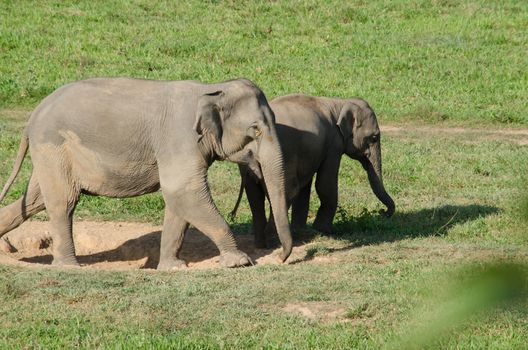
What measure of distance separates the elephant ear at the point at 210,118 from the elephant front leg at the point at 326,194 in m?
1.81

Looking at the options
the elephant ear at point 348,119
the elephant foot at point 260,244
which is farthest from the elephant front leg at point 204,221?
the elephant ear at point 348,119

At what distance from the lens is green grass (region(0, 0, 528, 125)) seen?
16828 millimetres

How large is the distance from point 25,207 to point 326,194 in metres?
2.85

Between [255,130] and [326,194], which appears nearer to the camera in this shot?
[255,130]

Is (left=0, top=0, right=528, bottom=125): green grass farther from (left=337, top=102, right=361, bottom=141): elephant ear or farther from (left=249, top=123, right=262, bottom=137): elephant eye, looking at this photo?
(left=249, top=123, right=262, bottom=137): elephant eye

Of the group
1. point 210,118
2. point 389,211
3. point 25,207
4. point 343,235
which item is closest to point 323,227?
point 343,235

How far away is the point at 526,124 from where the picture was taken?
619 inches

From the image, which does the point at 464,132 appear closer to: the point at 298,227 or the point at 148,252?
the point at 298,227

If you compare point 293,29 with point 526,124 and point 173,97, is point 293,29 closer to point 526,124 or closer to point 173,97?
point 526,124

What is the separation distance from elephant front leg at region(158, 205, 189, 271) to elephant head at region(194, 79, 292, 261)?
60cm

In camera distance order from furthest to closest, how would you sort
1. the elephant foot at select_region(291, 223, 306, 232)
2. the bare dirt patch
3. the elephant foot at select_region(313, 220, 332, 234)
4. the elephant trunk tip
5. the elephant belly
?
1. the bare dirt patch
2. the elephant trunk tip
3. the elephant foot at select_region(313, 220, 332, 234)
4. the elephant foot at select_region(291, 223, 306, 232)
5. the elephant belly

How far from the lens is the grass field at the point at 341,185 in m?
5.76

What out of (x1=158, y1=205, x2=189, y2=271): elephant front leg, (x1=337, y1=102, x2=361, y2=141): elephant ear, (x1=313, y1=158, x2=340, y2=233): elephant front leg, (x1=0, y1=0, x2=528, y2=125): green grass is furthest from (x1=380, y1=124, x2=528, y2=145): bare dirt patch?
(x1=158, y1=205, x2=189, y2=271): elephant front leg

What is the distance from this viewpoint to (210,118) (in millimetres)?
8250
